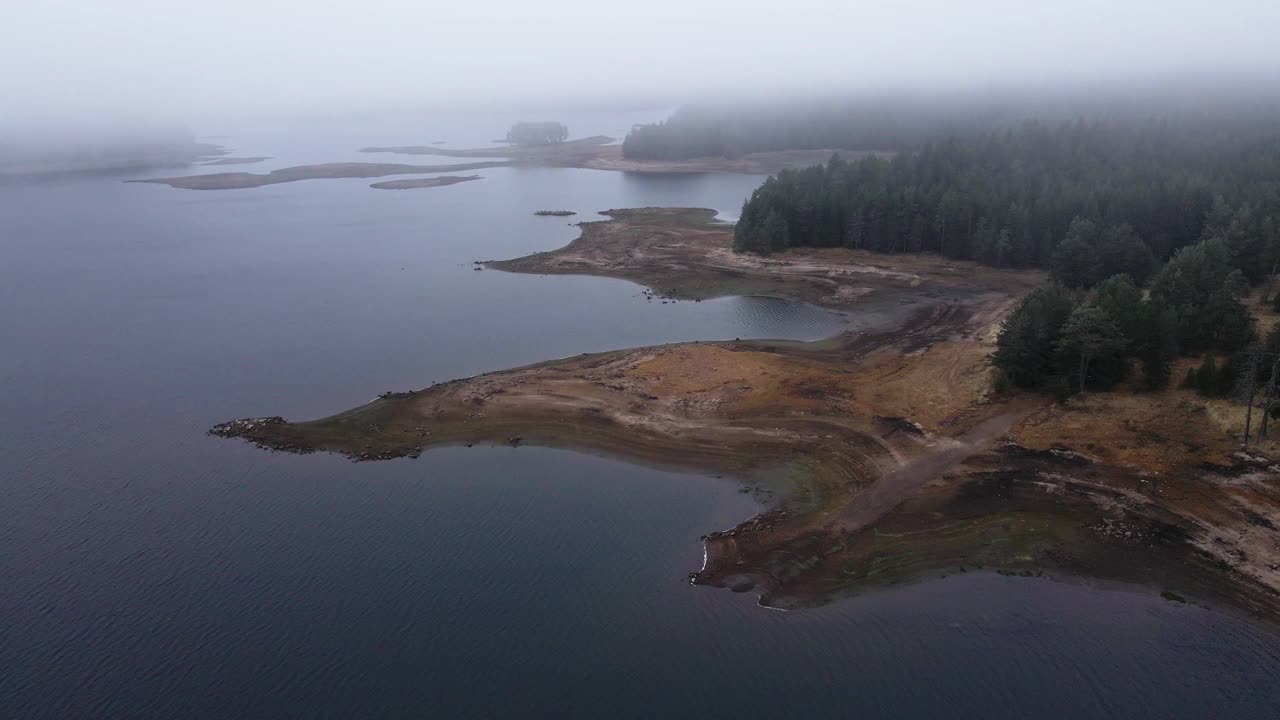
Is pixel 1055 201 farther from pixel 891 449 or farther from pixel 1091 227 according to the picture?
pixel 891 449

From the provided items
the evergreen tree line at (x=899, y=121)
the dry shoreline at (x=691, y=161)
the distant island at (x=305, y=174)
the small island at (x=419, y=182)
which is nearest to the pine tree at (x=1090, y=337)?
the evergreen tree line at (x=899, y=121)

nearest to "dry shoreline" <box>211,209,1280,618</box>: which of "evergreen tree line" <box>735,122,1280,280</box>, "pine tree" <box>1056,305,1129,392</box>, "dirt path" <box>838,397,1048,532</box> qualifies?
"dirt path" <box>838,397,1048,532</box>

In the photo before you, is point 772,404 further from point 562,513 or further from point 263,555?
point 263,555

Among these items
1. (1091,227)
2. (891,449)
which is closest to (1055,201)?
(1091,227)

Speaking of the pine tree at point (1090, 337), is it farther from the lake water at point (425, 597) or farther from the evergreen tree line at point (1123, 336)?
the lake water at point (425, 597)

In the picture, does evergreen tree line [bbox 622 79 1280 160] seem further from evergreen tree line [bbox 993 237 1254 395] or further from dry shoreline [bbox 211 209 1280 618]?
dry shoreline [bbox 211 209 1280 618]

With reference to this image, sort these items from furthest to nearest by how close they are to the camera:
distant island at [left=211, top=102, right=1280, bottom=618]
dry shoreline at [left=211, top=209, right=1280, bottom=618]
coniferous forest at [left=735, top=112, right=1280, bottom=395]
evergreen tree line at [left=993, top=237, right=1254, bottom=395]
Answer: coniferous forest at [left=735, top=112, right=1280, bottom=395], evergreen tree line at [left=993, top=237, right=1254, bottom=395], distant island at [left=211, top=102, right=1280, bottom=618], dry shoreline at [left=211, top=209, right=1280, bottom=618]
